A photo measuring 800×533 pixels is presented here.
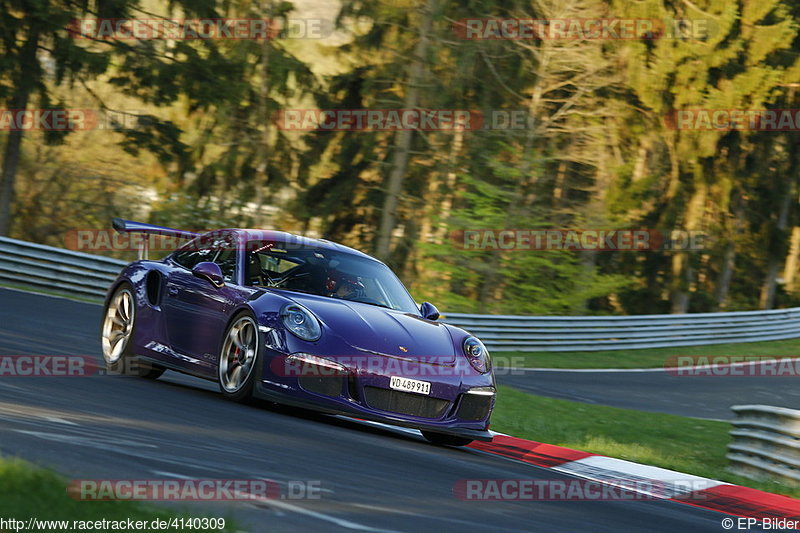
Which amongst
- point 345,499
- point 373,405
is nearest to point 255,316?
point 373,405

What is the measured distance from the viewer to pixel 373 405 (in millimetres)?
7832

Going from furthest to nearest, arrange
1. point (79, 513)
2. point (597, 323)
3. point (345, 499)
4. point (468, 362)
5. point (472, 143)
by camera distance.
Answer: point (472, 143) < point (597, 323) < point (468, 362) < point (345, 499) < point (79, 513)

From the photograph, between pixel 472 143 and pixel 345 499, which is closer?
pixel 345 499

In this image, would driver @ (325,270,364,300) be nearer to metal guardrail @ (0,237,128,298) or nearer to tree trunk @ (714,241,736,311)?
metal guardrail @ (0,237,128,298)

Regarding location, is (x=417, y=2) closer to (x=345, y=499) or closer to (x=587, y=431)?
(x=587, y=431)

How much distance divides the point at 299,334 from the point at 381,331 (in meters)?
0.63

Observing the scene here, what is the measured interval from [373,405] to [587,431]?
5191 mm

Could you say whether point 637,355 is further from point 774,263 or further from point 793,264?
point 793,264

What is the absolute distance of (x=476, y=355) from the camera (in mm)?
8688

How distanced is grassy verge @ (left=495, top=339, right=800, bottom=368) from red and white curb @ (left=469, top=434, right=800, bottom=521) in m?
13.6

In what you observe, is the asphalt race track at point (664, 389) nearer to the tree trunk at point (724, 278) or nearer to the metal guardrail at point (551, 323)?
the metal guardrail at point (551, 323)

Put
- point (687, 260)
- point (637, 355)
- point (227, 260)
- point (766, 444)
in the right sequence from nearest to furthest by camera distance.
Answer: point (227, 260) < point (766, 444) < point (637, 355) < point (687, 260)

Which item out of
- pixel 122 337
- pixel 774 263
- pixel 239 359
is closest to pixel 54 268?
pixel 122 337

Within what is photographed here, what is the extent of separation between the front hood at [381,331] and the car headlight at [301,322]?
79mm
